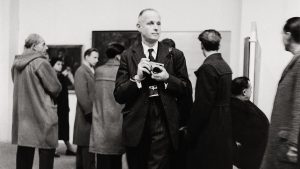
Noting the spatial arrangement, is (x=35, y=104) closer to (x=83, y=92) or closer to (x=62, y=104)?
(x=83, y=92)

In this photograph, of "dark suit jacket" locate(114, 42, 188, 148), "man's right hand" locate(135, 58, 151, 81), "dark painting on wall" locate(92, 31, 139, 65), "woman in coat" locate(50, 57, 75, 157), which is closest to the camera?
"man's right hand" locate(135, 58, 151, 81)

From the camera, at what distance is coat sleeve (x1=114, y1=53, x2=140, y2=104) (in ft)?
11.3

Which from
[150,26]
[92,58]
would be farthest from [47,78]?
[150,26]

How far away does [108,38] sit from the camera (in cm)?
969

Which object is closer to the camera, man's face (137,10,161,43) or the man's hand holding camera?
the man's hand holding camera

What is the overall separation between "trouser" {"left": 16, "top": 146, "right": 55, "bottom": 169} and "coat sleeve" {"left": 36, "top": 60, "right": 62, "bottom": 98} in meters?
0.69

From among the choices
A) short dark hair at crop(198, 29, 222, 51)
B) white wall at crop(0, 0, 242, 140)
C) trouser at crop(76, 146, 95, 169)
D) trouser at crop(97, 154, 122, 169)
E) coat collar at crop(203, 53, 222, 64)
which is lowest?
trouser at crop(76, 146, 95, 169)

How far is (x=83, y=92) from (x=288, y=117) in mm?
3516

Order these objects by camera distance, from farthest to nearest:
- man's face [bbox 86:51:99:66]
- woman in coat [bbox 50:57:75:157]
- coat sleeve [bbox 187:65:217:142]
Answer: woman in coat [bbox 50:57:75:157], man's face [bbox 86:51:99:66], coat sleeve [bbox 187:65:217:142]

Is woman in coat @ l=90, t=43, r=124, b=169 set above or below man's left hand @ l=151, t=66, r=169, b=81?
below

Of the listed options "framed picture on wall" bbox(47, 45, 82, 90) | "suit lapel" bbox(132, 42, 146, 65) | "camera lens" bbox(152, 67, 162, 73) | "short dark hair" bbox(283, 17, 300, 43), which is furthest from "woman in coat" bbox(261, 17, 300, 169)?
"framed picture on wall" bbox(47, 45, 82, 90)

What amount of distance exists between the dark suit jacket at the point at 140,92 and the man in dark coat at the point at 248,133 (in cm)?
161

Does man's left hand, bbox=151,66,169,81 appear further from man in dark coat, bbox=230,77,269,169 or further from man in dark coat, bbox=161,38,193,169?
man in dark coat, bbox=230,77,269,169

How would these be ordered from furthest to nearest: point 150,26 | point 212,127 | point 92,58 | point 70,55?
point 70,55 < point 92,58 < point 212,127 < point 150,26
